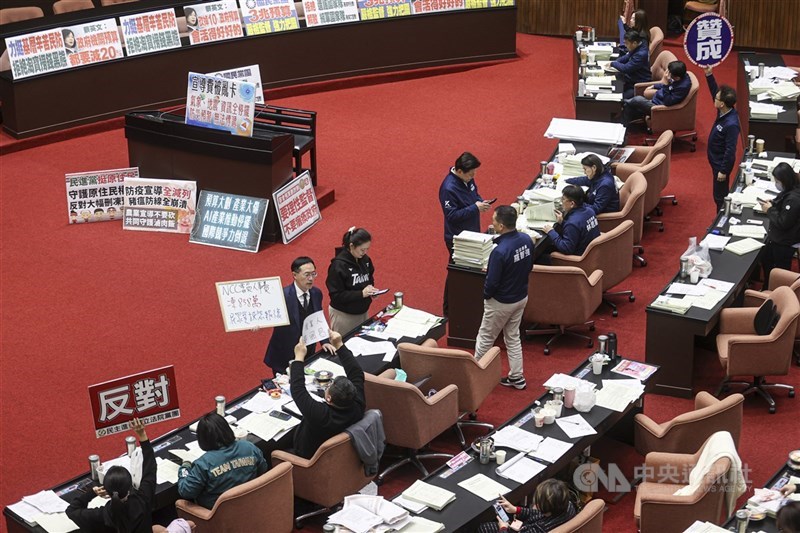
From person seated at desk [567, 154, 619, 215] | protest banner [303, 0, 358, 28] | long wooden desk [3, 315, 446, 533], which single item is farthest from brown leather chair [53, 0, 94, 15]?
long wooden desk [3, 315, 446, 533]

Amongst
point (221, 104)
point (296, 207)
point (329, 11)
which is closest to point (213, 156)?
point (221, 104)

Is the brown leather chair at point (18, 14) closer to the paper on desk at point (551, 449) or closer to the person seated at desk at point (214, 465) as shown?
the person seated at desk at point (214, 465)

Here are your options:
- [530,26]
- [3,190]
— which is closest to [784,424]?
[3,190]

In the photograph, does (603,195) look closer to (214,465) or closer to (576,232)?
(576,232)

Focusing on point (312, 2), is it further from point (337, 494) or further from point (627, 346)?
point (337, 494)

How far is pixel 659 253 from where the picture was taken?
11.5 meters

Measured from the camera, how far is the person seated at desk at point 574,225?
32.8ft

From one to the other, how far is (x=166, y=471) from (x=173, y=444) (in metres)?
0.36

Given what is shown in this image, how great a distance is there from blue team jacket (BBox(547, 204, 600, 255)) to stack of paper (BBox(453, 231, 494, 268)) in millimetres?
741

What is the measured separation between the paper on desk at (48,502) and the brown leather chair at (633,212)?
6.02m

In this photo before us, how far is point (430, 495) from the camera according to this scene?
6941 millimetres

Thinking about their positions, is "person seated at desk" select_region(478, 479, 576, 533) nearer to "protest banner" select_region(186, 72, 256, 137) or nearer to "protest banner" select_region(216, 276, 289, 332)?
"protest banner" select_region(216, 276, 289, 332)

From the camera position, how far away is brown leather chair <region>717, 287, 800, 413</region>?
28.2 feet

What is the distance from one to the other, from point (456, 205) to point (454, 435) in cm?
226
